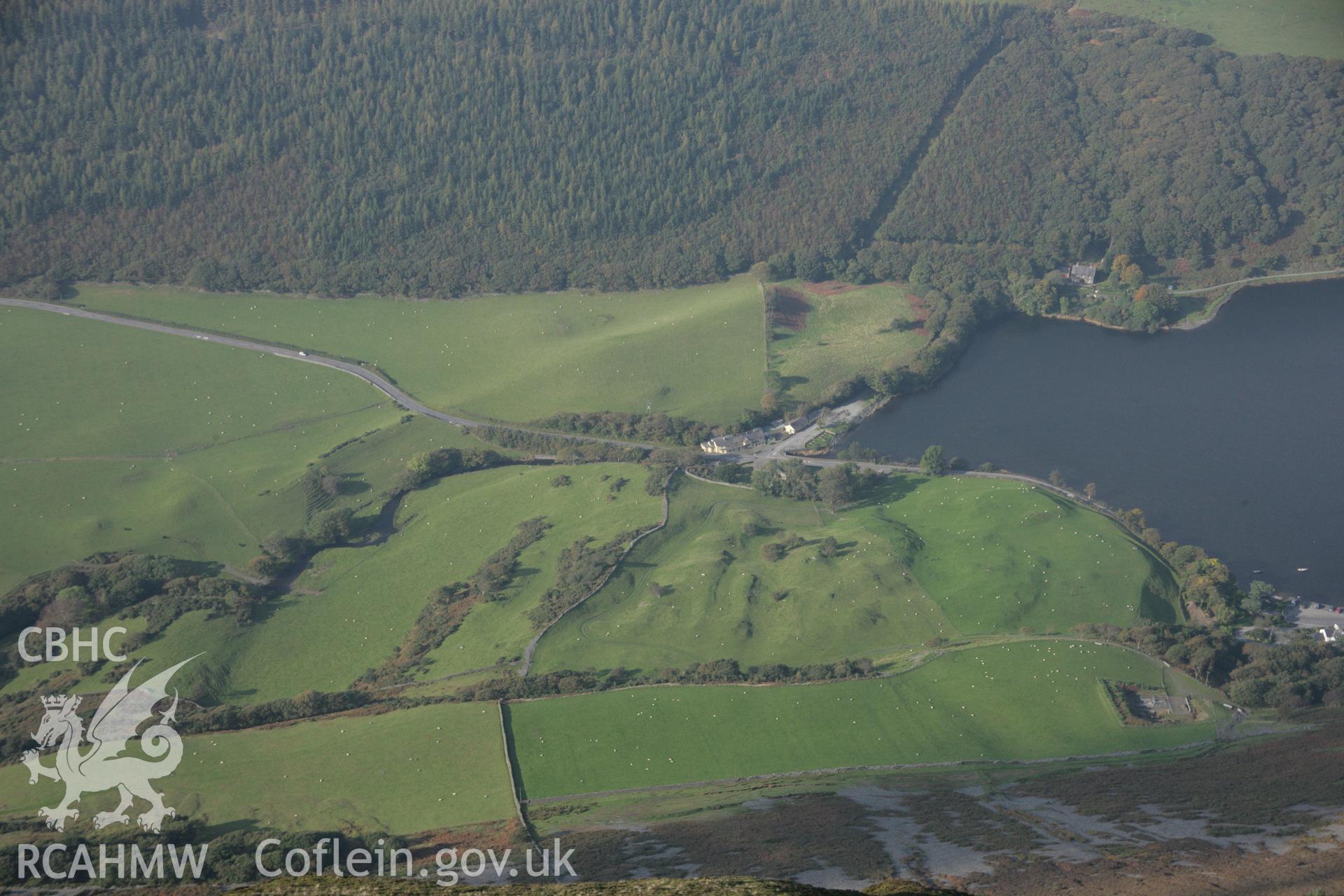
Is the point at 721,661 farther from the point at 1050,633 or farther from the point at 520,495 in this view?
the point at 520,495

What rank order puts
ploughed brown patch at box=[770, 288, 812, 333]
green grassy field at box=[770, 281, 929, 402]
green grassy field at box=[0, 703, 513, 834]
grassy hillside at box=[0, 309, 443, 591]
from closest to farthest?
green grassy field at box=[0, 703, 513, 834]
grassy hillside at box=[0, 309, 443, 591]
green grassy field at box=[770, 281, 929, 402]
ploughed brown patch at box=[770, 288, 812, 333]

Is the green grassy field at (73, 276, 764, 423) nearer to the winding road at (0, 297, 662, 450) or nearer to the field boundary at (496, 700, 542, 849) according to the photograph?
the winding road at (0, 297, 662, 450)

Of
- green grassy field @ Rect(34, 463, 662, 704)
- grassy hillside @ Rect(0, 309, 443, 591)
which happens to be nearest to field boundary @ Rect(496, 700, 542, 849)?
green grassy field @ Rect(34, 463, 662, 704)

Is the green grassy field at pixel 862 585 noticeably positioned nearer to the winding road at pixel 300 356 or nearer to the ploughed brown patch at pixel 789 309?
the winding road at pixel 300 356

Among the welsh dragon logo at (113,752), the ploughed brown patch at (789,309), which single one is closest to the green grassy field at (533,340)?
the ploughed brown patch at (789,309)

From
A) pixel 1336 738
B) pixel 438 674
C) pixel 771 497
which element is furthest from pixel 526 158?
pixel 1336 738
